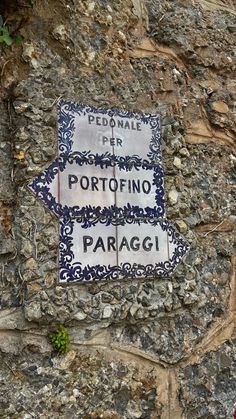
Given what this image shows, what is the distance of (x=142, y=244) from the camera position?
1.47m

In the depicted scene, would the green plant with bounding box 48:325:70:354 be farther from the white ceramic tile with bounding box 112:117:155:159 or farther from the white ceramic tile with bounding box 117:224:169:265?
the white ceramic tile with bounding box 112:117:155:159

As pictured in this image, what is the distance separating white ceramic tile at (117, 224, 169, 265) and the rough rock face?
2.7 inches

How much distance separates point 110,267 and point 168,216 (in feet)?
0.86

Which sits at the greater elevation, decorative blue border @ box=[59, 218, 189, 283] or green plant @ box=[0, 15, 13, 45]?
green plant @ box=[0, 15, 13, 45]

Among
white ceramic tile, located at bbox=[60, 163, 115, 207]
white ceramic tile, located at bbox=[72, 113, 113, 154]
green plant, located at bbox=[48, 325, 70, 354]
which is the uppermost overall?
white ceramic tile, located at bbox=[72, 113, 113, 154]

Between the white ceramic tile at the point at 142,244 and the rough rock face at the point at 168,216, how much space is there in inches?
2.7

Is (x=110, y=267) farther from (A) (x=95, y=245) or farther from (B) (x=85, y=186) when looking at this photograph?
(B) (x=85, y=186)

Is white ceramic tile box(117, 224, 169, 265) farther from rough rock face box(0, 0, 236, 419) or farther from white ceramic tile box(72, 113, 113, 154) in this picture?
white ceramic tile box(72, 113, 113, 154)

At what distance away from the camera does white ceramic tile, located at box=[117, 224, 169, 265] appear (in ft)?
4.71

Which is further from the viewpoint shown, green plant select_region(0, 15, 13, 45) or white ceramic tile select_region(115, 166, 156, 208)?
white ceramic tile select_region(115, 166, 156, 208)

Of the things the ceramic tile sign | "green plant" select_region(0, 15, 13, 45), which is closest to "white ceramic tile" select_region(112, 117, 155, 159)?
the ceramic tile sign

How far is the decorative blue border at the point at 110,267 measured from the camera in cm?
135

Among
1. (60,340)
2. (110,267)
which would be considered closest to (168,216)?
(110,267)

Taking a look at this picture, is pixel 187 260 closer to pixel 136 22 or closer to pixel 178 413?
pixel 178 413
